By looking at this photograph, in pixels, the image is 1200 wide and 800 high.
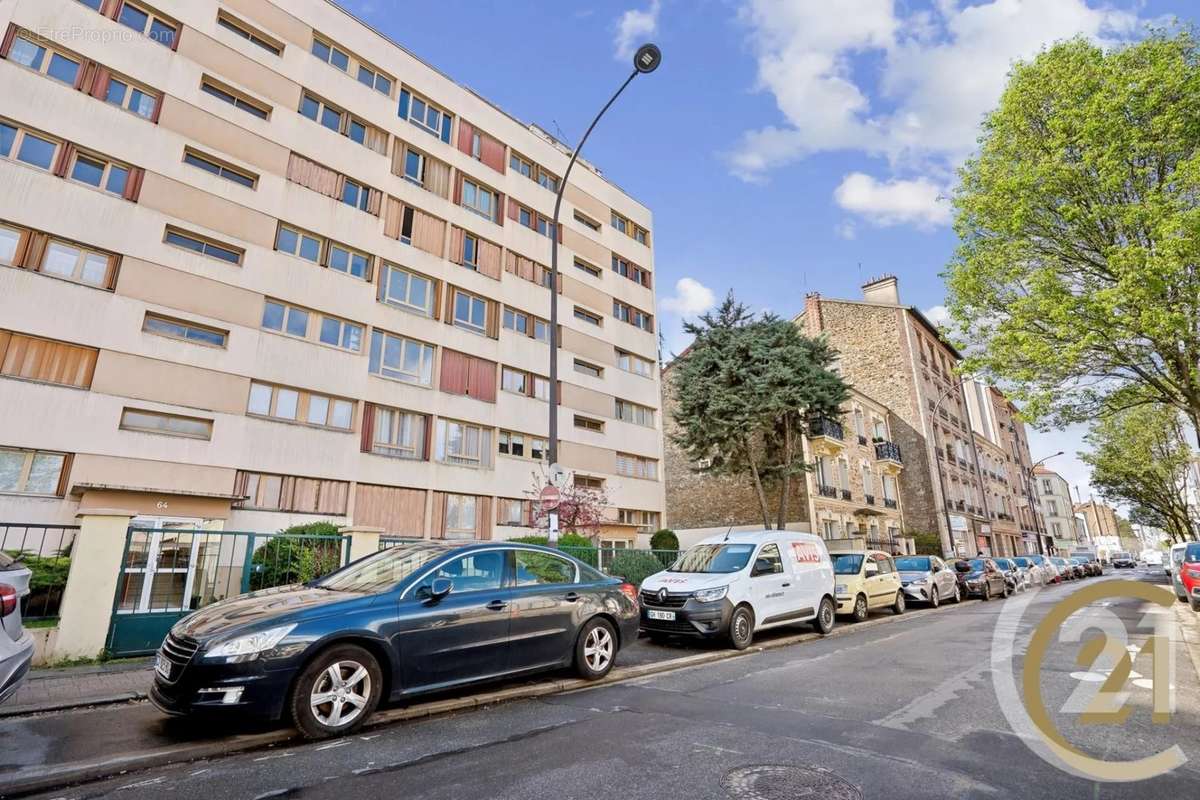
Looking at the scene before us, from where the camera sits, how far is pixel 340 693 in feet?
16.1

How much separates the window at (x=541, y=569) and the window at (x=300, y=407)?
13.3 m

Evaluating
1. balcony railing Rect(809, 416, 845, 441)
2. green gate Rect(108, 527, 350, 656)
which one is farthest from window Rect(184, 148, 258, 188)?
balcony railing Rect(809, 416, 845, 441)

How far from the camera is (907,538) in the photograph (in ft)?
111

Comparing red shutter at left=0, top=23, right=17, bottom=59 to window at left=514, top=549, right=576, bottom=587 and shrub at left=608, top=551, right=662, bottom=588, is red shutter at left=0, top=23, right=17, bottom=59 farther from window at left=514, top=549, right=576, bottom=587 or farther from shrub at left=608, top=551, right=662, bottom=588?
shrub at left=608, top=551, right=662, bottom=588

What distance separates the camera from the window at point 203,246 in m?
16.5

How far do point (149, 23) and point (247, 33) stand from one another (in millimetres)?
2671

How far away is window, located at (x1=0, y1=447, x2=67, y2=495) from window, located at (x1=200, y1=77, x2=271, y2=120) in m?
11.2

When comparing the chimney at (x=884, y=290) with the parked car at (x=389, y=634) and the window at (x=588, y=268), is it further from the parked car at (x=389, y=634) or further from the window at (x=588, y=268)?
the parked car at (x=389, y=634)

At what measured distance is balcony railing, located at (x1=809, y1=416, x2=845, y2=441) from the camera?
27.5 m

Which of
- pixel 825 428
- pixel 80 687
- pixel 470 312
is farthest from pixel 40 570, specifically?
pixel 825 428

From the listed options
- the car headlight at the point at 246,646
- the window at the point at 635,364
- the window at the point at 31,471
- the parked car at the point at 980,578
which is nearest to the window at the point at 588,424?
the window at the point at 635,364

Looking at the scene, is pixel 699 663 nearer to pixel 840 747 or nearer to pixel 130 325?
pixel 840 747

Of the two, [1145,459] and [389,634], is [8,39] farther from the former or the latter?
[1145,459]

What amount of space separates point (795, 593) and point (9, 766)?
10652 millimetres
